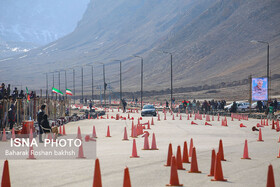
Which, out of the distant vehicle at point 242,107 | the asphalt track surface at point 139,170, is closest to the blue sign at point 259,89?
the distant vehicle at point 242,107

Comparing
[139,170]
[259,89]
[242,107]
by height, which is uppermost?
[259,89]

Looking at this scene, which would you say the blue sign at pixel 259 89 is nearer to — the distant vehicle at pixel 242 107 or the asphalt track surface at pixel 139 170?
the distant vehicle at pixel 242 107

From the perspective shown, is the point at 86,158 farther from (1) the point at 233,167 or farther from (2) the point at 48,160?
(1) the point at 233,167

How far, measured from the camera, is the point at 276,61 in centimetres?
15312

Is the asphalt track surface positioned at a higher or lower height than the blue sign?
lower

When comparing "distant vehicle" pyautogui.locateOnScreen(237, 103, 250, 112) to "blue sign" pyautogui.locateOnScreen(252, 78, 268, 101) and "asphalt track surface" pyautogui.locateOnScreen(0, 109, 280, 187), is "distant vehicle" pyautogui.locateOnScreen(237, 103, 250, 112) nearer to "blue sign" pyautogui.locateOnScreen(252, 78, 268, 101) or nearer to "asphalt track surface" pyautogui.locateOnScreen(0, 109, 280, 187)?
"blue sign" pyautogui.locateOnScreen(252, 78, 268, 101)

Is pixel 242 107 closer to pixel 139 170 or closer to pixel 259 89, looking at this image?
pixel 259 89

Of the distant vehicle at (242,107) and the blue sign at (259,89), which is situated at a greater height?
the blue sign at (259,89)

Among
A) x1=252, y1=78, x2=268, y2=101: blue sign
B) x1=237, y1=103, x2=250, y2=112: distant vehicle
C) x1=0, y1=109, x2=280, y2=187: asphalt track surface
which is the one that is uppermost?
x1=252, y1=78, x2=268, y2=101: blue sign

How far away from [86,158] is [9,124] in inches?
530

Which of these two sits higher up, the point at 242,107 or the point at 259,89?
the point at 259,89

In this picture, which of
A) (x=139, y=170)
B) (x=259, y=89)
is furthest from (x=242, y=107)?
(x=139, y=170)

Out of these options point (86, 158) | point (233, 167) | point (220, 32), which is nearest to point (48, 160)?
point (86, 158)

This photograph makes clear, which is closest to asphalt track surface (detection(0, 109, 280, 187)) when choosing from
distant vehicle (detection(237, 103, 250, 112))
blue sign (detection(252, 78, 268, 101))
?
blue sign (detection(252, 78, 268, 101))
